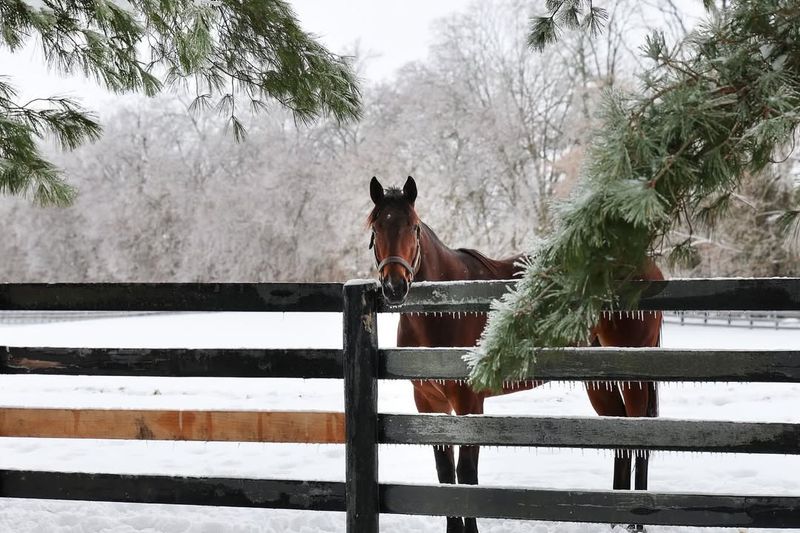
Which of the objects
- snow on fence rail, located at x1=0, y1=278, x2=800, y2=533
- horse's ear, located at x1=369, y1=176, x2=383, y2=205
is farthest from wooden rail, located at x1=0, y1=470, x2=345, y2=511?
horse's ear, located at x1=369, y1=176, x2=383, y2=205

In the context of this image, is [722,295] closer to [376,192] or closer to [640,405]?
[640,405]

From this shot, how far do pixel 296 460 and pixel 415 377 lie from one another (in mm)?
3242

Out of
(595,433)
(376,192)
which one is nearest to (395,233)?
(376,192)

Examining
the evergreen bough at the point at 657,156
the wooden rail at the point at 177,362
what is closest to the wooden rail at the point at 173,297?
the wooden rail at the point at 177,362

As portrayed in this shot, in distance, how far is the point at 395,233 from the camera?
3.50m

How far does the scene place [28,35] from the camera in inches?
167

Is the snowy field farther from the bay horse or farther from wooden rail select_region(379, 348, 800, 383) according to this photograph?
wooden rail select_region(379, 348, 800, 383)

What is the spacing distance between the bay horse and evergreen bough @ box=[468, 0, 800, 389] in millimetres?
1182

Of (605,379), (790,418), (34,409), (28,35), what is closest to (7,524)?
(34,409)

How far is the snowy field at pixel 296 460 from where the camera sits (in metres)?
3.77

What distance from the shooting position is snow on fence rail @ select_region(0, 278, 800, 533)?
2.47 meters

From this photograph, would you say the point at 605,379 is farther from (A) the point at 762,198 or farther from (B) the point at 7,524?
(A) the point at 762,198

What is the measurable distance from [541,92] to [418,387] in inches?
831

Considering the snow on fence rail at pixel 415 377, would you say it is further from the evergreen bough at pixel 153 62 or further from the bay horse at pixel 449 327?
the evergreen bough at pixel 153 62
